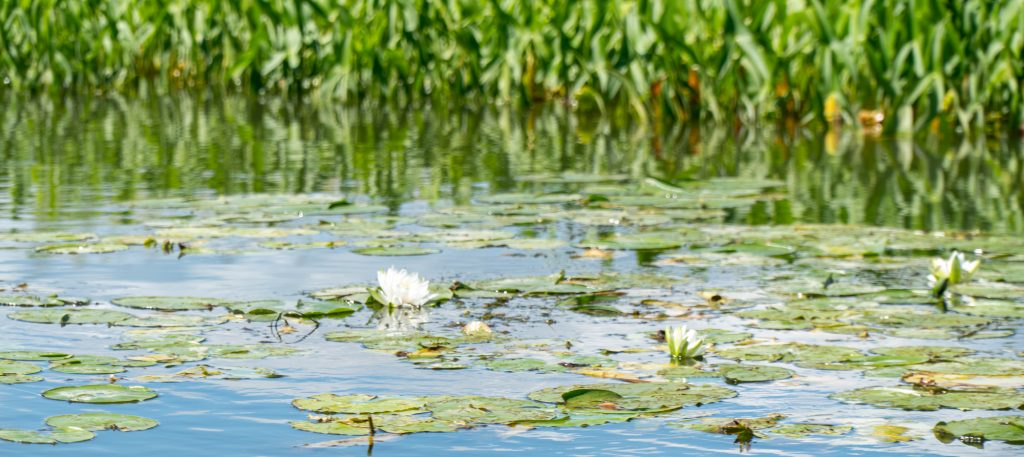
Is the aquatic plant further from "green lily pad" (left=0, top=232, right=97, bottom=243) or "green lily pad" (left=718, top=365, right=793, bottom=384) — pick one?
"green lily pad" (left=0, top=232, right=97, bottom=243)

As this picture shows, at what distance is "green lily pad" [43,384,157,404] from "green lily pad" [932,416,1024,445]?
130cm

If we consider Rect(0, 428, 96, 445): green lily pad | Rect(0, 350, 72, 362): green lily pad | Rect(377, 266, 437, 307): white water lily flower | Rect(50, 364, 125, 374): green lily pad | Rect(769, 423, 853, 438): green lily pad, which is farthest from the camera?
Rect(377, 266, 437, 307): white water lily flower

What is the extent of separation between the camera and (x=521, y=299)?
13.8 feet

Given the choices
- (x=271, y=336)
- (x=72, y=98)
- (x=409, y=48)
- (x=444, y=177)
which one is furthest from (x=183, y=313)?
(x=72, y=98)

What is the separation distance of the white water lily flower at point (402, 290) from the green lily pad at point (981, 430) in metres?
1.42

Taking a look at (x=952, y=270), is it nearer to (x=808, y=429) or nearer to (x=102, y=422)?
(x=808, y=429)

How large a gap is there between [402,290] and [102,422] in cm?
120

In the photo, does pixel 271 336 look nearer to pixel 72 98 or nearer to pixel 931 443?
pixel 931 443

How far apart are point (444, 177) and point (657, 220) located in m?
1.58

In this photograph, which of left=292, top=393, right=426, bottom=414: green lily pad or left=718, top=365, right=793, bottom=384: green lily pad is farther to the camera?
left=718, top=365, right=793, bottom=384: green lily pad

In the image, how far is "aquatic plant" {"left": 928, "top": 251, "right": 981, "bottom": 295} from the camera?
4.17 meters

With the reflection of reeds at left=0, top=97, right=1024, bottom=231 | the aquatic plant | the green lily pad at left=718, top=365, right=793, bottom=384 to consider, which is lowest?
the green lily pad at left=718, top=365, right=793, bottom=384

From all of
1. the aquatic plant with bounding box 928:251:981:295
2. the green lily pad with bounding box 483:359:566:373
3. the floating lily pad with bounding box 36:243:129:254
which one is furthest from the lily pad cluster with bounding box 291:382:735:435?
the floating lily pad with bounding box 36:243:129:254

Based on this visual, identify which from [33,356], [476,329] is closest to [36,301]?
[33,356]
